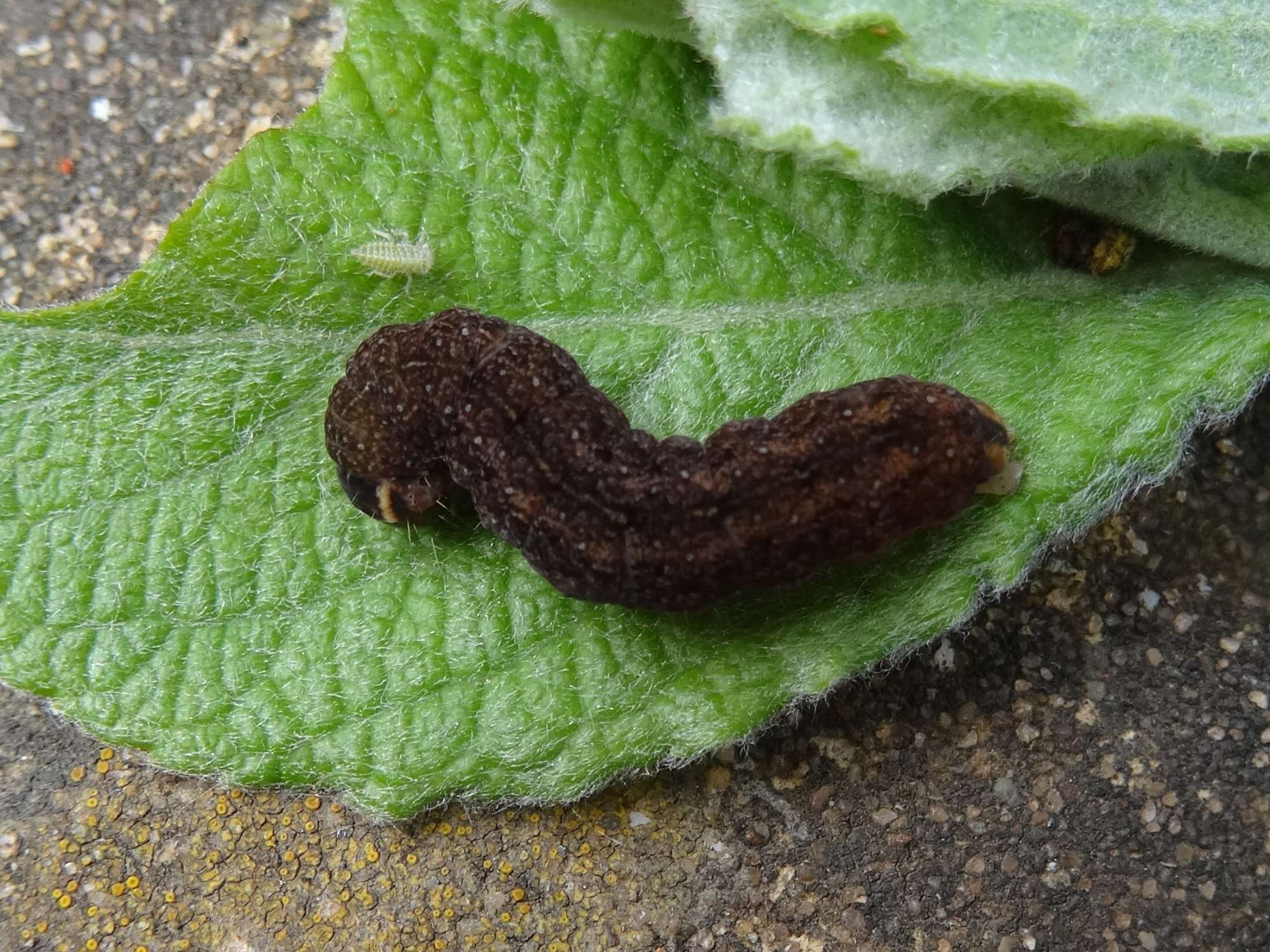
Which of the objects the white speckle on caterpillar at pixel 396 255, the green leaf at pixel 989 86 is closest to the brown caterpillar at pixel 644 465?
the white speckle on caterpillar at pixel 396 255

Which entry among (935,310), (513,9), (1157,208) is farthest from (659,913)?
(513,9)

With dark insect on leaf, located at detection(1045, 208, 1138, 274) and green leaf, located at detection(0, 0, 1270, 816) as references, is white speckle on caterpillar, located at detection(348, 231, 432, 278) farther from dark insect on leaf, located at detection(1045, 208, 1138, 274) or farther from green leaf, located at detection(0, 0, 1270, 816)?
dark insect on leaf, located at detection(1045, 208, 1138, 274)

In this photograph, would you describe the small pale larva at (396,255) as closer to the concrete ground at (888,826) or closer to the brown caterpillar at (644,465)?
the brown caterpillar at (644,465)

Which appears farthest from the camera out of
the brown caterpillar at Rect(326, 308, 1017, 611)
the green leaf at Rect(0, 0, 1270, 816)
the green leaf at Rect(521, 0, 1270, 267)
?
the green leaf at Rect(0, 0, 1270, 816)

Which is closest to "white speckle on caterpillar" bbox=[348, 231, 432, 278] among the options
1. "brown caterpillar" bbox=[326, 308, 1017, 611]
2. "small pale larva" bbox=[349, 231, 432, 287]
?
"small pale larva" bbox=[349, 231, 432, 287]

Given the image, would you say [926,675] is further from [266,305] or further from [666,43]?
[266,305]
